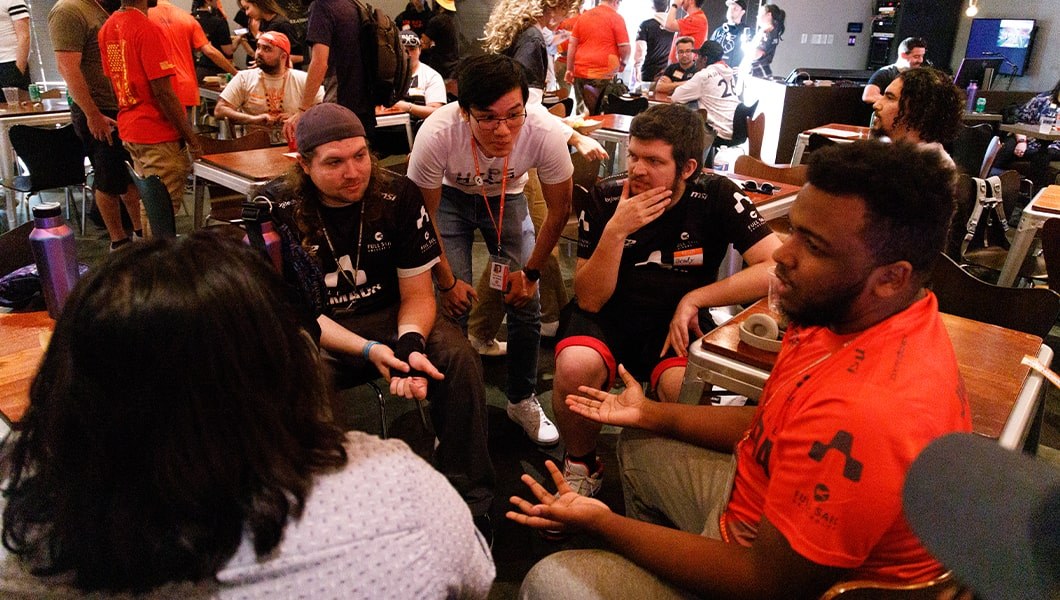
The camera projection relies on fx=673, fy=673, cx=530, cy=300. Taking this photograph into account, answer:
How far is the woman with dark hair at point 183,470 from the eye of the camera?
0.69 metres

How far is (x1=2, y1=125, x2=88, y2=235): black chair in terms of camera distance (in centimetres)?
394

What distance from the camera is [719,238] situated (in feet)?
7.12

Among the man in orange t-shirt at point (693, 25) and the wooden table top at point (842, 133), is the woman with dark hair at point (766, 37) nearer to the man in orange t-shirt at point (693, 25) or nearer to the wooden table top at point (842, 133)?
the man in orange t-shirt at point (693, 25)

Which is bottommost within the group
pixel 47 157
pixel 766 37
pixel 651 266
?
pixel 47 157

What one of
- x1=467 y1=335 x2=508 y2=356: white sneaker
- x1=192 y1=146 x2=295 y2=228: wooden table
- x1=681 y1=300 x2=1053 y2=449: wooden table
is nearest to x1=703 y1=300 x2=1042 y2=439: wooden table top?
x1=681 y1=300 x2=1053 y2=449: wooden table

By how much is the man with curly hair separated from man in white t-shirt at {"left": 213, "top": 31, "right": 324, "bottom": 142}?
3254mm

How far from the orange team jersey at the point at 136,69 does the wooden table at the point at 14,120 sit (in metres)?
1.19

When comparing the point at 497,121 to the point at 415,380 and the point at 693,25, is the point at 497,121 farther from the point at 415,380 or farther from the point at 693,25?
the point at 693,25

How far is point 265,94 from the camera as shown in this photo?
14.2 ft

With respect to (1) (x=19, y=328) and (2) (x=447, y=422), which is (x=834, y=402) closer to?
(2) (x=447, y=422)

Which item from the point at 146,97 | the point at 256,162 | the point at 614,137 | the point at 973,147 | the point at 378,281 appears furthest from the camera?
the point at 973,147

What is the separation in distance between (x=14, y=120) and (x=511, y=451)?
3.98m

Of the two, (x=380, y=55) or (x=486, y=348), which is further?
(x=380, y=55)

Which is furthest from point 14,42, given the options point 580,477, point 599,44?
point 580,477
